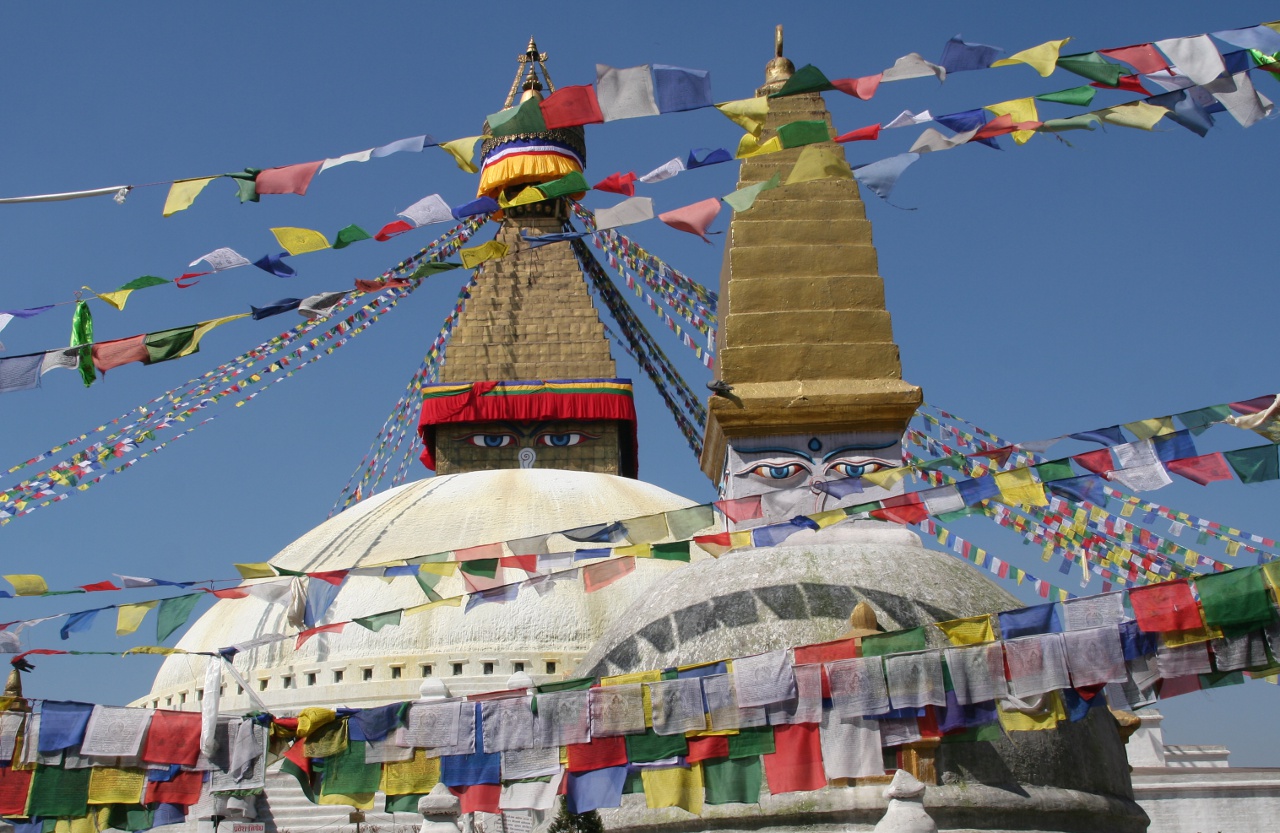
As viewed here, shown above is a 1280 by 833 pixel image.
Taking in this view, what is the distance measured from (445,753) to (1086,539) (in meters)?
5.13

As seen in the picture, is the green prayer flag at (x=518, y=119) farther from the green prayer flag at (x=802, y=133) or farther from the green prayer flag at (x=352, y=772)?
the green prayer flag at (x=352, y=772)

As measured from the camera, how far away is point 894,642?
16.0 feet

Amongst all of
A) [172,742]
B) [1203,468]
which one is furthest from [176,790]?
[1203,468]

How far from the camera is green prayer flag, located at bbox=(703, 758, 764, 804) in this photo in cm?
492

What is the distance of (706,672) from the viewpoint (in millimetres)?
5000

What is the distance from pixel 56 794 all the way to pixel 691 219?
3.68 metres

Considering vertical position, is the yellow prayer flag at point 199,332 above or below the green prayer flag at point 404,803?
above

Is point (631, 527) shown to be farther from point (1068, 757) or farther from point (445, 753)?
point (1068, 757)

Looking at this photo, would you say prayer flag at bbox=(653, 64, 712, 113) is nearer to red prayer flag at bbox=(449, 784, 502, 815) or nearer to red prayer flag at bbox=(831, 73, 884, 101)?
red prayer flag at bbox=(831, 73, 884, 101)

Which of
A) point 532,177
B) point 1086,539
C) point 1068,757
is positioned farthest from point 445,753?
point 532,177

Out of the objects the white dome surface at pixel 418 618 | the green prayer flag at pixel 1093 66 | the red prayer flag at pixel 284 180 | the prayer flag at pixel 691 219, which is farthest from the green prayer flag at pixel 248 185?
the white dome surface at pixel 418 618

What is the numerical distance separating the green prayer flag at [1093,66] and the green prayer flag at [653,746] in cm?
322

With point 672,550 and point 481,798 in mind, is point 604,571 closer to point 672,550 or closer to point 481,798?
point 672,550

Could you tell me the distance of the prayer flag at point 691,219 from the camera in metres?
6.05
